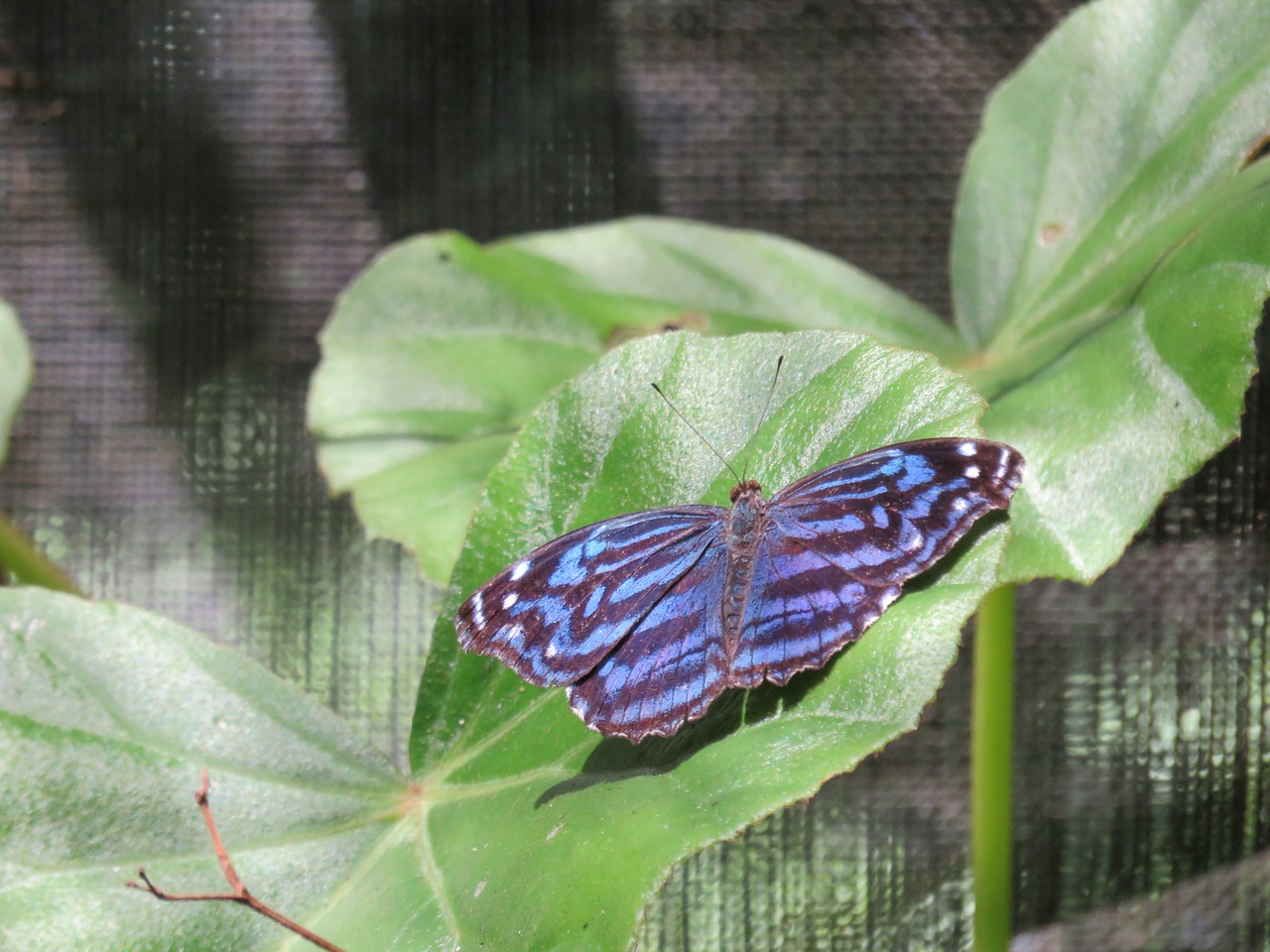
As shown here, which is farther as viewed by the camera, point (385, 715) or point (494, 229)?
point (494, 229)

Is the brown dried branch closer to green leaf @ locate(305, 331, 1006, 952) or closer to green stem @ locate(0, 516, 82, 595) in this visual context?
green leaf @ locate(305, 331, 1006, 952)

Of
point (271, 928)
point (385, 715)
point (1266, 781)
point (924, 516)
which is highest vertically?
point (924, 516)

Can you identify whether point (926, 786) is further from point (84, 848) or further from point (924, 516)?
point (84, 848)

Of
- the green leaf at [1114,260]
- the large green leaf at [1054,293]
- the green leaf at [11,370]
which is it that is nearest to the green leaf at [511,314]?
the large green leaf at [1054,293]

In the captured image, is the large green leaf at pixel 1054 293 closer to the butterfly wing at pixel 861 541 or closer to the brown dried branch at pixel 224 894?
the butterfly wing at pixel 861 541

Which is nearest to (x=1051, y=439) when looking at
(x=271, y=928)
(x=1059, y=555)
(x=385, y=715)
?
(x=1059, y=555)

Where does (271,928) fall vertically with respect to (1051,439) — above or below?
below
